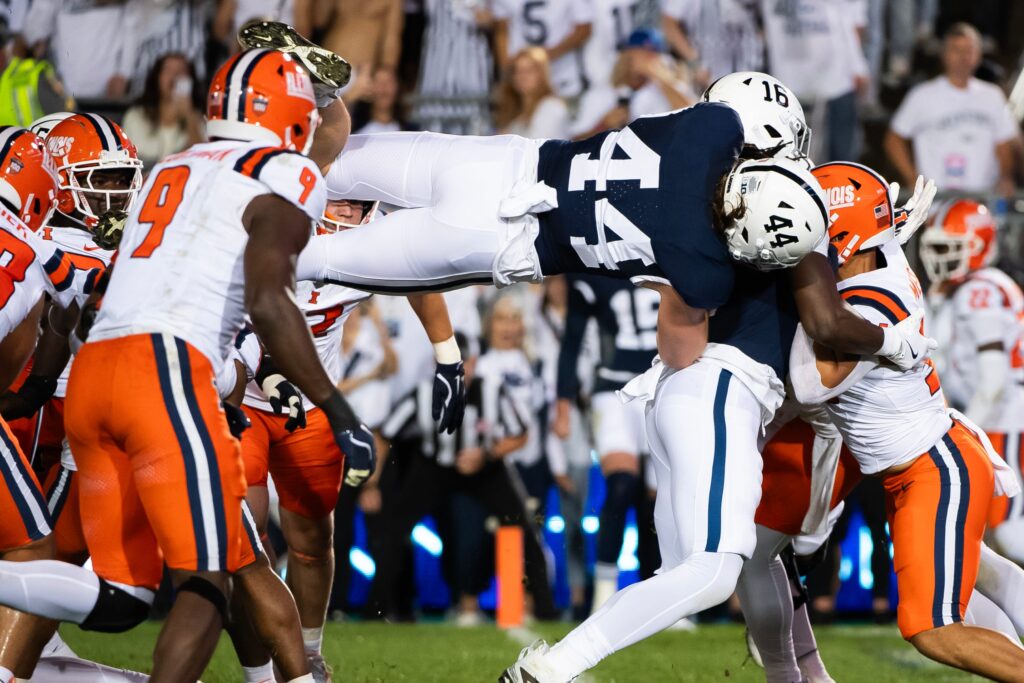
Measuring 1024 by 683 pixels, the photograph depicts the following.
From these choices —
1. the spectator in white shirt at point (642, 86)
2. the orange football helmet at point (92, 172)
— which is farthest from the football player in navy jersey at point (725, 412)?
the spectator in white shirt at point (642, 86)

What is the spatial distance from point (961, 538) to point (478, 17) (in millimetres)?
5735

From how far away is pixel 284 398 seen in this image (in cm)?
471

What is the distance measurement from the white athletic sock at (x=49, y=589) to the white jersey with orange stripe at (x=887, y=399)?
8.06 ft

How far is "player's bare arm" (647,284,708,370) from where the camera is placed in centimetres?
431

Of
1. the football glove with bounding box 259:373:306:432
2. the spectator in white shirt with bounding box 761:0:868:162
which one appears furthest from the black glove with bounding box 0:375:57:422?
the spectator in white shirt with bounding box 761:0:868:162

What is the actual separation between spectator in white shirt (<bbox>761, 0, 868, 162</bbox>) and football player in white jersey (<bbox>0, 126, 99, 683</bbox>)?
18.0 feet

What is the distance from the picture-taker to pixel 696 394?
14.3 feet

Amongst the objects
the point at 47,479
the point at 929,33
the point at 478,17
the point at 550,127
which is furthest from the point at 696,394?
the point at 929,33

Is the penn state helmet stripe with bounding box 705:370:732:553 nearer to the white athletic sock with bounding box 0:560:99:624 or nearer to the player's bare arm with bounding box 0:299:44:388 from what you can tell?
the white athletic sock with bounding box 0:560:99:624

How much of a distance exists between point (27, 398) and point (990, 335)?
5.25 metres

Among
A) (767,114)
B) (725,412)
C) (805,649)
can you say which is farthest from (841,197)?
(805,649)

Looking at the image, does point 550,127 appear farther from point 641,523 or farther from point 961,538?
point 961,538

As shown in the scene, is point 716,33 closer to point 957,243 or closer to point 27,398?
point 957,243

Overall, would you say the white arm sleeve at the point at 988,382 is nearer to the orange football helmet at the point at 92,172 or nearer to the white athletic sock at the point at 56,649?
the orange football helmet at the point at 92,172
